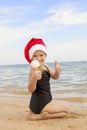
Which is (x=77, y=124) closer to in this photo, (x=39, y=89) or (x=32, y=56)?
(x=39, y=89)

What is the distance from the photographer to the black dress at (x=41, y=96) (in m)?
4.91

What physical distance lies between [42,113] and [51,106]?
0.18m

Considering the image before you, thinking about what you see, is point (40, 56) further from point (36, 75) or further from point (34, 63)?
point (36, 75)

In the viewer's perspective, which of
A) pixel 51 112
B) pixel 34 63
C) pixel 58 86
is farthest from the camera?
pixel 58 86

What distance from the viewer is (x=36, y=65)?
15.3 feet

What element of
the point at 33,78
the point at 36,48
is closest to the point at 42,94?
the point at 33,78

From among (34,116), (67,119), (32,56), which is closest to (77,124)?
(67,119)

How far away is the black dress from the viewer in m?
4.91

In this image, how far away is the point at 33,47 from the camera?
496 centimetres

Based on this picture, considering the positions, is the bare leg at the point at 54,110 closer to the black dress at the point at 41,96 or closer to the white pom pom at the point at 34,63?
the black dress at the point at 41,96

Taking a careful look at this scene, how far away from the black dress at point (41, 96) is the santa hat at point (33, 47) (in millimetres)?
350

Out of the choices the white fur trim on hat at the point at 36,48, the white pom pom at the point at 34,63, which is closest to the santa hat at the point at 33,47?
the white fur trim on hat at the point at 36,48

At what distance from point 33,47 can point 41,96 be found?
2.48 ft

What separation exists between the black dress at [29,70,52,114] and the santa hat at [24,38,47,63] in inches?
13.8
